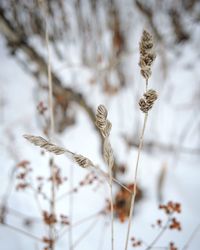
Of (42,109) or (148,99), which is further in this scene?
(42,109)

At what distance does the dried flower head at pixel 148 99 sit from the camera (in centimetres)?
42

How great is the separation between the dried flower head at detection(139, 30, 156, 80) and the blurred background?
653 mm

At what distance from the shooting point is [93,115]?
4.81 ft

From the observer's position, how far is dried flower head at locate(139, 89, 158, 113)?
0.42m

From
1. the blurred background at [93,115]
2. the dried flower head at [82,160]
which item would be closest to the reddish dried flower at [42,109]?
the blurred background at [93,115]

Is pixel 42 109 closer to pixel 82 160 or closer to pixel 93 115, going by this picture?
pixel 82 160

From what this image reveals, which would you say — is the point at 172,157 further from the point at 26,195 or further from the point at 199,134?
the point at 26,195

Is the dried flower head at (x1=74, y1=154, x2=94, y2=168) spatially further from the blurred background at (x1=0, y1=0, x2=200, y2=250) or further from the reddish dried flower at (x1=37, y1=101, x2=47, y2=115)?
the blurred background at (x1=0, y1=0, x2=200, y2=250)

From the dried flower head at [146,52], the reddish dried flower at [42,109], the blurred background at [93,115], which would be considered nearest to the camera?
the dried flower head at [146,52]

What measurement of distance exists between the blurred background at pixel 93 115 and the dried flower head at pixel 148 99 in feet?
2.04

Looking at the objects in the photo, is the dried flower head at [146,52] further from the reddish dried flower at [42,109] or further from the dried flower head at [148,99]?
the reddish dried flower at [42,109]

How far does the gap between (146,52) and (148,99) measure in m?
0.08

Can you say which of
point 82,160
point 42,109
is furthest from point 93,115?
point 82,160

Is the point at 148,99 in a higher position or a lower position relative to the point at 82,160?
higher
